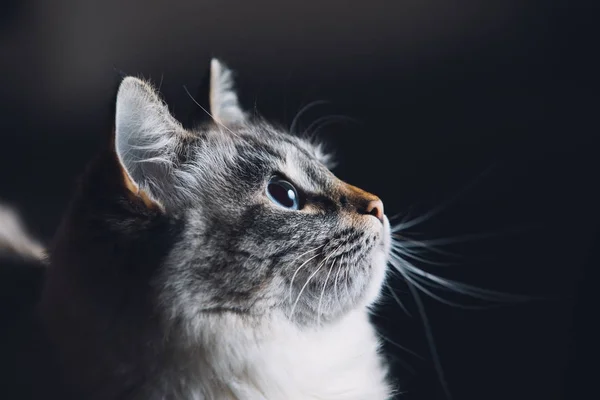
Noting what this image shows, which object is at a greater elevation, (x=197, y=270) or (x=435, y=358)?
(x=435, y=358)

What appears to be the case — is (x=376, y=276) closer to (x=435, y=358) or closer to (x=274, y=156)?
(x=274, y=156)

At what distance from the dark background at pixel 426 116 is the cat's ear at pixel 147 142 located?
1.30 feet

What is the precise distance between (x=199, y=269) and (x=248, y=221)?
0.33 ft

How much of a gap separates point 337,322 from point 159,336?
0.28m

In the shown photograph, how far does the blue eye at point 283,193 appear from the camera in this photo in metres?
0.95

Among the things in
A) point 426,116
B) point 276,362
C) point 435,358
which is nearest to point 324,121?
point 426,116

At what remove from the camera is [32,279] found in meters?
1.10

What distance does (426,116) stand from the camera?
1456 millimetres

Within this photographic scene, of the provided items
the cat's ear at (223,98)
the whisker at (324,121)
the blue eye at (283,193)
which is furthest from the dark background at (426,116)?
the blue eye at (283,193)

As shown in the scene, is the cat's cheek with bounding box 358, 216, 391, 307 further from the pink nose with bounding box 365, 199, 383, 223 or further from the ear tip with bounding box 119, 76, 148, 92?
the ear tip with bounding box 119, 76, 148, 92

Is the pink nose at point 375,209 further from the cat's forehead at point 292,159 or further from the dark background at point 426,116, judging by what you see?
the dark background at point 426,116

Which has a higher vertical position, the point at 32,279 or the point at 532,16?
the point at 532,16

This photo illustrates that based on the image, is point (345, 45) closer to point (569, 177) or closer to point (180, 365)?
point (569, 177)

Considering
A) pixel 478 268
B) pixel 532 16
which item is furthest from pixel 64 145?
pixel 532 16
